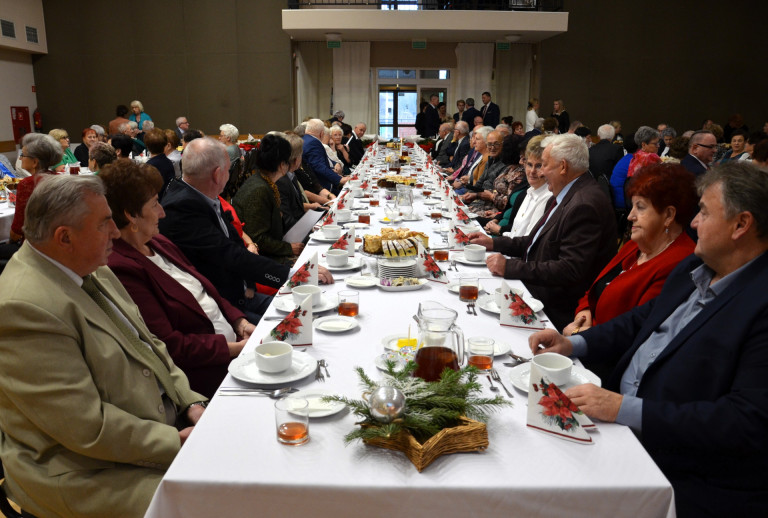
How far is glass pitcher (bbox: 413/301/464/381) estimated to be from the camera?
4.99 feet

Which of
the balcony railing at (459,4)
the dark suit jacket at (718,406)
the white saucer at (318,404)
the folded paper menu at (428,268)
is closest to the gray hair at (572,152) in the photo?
the folded paper menu at (428,268)

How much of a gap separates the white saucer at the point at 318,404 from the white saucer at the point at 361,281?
1.05 m

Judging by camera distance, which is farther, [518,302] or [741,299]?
[518,302]

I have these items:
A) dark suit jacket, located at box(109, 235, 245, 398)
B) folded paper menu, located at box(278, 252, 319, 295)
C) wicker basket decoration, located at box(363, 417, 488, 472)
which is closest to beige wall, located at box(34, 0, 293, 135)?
folded paper menu, located at box(278, 252, 319, 295)

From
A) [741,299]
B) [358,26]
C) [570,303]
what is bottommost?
[570,303]

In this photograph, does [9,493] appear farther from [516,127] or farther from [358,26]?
[358,26]

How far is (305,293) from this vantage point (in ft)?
7.55

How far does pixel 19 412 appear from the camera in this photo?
146cm

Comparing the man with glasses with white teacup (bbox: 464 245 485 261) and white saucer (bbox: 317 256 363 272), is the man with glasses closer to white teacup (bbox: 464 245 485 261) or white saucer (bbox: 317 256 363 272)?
white teacup (bbox: 464 245 485 261)

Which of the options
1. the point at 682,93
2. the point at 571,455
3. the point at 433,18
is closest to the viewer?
the point at 571,455

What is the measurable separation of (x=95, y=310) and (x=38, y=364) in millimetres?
237

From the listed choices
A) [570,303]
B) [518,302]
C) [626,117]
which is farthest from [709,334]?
[626,117]

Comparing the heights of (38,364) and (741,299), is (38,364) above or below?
below

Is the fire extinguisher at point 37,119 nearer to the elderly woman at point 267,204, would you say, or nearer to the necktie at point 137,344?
the elderly woman at point 267,204
